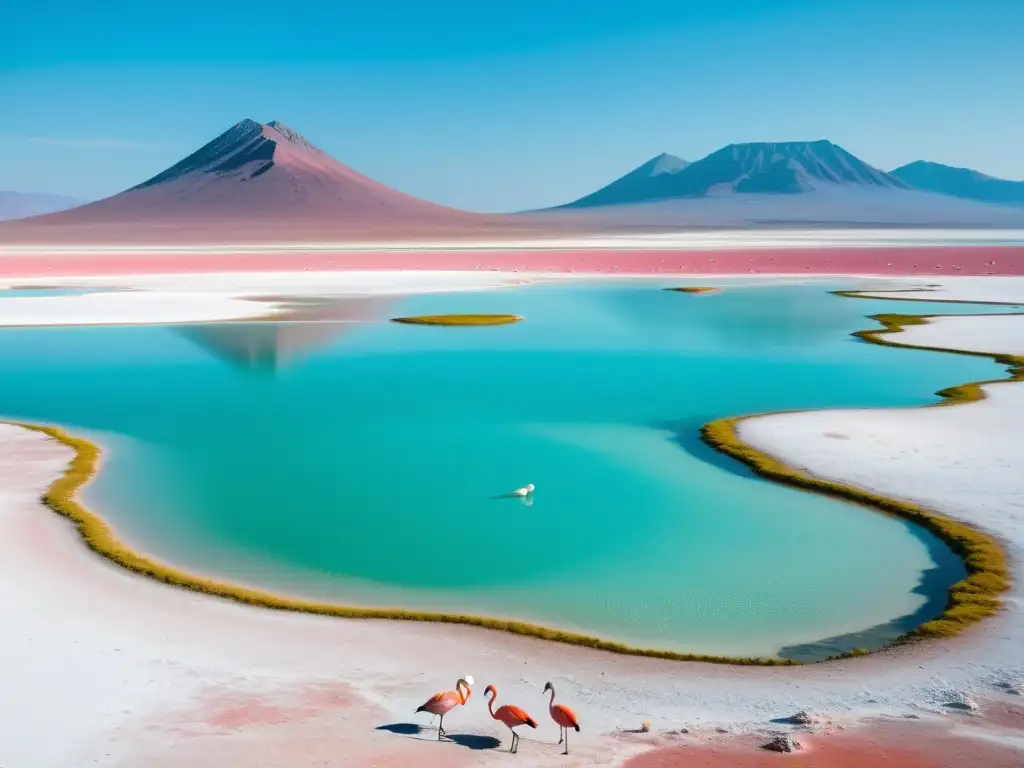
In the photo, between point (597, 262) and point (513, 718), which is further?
point (597, 262)

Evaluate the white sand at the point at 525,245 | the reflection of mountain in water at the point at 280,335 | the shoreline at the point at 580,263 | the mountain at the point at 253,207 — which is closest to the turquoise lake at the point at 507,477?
the reflection of mountain in water at the point at 280,335

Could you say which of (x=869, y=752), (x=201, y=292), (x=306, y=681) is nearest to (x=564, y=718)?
(x=869, y=752)

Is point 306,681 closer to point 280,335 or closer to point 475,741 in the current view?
point 475,741

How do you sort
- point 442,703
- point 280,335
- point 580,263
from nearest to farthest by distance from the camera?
point 442,703 → point 280,335 → point 580,263

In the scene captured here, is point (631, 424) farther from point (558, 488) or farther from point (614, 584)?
point (614, 584)

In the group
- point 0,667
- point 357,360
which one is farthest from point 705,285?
point 0,667

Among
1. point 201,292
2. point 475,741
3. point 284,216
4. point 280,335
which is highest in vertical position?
point 284,216

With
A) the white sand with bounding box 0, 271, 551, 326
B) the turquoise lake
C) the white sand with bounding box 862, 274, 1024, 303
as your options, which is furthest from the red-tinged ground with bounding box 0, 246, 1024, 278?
the turquoise lake

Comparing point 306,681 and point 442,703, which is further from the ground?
point 442,703
